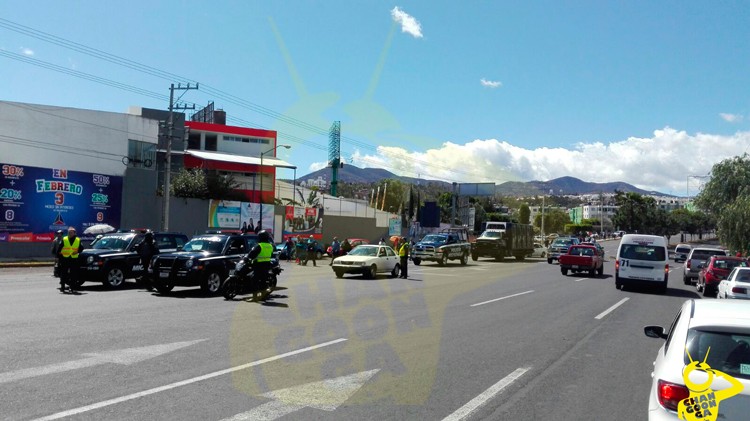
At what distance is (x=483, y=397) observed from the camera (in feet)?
22.4

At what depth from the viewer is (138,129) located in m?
51.2

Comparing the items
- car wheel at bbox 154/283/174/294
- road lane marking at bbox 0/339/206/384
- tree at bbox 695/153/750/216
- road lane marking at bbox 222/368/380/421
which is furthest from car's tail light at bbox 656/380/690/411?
tree at bbox 695/153/750/216

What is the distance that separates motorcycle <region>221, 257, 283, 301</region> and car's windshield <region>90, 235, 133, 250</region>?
5.24m

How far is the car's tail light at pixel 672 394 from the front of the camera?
4.26 m

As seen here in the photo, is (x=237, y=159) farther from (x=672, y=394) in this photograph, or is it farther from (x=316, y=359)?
(x=672, y=394)

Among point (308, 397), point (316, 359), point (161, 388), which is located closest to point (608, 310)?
point (316, 359)

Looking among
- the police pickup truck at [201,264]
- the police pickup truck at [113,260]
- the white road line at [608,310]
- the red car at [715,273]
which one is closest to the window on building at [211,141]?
the police pickup truck at [113,260]

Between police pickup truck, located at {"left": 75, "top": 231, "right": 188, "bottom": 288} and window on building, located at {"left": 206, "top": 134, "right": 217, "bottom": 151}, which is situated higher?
window on building, located at {"left": 206, "top": 134, "right": 217, "bottom": 151}

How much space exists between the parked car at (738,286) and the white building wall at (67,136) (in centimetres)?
4210

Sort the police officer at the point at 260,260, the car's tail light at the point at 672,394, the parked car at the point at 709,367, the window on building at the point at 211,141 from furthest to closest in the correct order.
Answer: the window on building at the point at 211,141 → the police officer at the point at 260,260 → the car's tail light at the point at 672,394 → the parked car at the point at 709,367

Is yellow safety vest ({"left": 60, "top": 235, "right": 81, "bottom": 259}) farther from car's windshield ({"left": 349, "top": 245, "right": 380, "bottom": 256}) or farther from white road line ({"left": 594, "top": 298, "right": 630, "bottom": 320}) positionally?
white road line ({"left": 594, "top": 298, "right": 630, "bottom": 320})

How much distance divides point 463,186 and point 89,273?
196 ft

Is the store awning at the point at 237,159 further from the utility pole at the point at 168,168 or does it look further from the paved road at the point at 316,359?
the paved road at the point at 316,359

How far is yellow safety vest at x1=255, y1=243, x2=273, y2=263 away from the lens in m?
15.4
